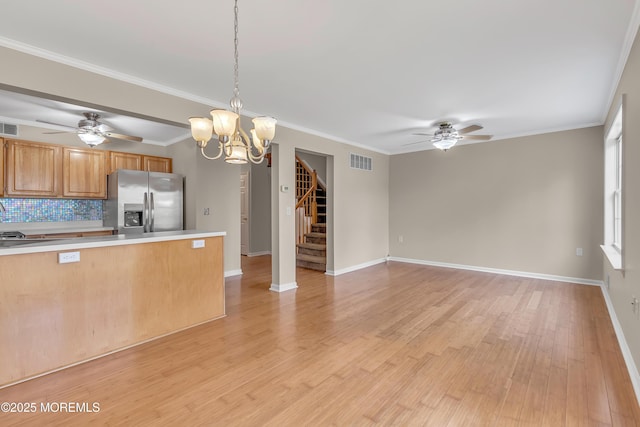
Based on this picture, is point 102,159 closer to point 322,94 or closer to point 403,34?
point 322,94

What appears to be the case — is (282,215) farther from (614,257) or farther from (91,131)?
(614,257)

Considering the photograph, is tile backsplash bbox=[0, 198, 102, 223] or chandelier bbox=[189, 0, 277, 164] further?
tile backsplash bbox=[0, 198, 102, 223]

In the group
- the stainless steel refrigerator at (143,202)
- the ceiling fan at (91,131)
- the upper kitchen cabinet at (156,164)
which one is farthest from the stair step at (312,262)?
the ceiling fan at (91,131)

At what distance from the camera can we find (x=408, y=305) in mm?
3877

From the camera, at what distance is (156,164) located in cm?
552

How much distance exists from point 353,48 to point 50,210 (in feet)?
17.4

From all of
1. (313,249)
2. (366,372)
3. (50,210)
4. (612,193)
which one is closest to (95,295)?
(366,372)

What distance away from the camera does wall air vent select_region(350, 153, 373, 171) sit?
5977mm

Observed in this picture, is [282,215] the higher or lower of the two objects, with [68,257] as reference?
higher

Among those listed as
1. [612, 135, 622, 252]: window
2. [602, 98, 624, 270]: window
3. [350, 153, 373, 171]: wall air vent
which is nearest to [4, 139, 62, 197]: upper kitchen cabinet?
[350, 153, 373, 171]: wall air vent

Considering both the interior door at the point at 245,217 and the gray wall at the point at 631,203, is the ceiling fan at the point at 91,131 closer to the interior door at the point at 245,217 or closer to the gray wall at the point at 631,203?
the interior door at the point at 245,217

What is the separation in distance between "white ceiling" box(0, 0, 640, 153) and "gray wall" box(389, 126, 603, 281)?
1.24 metres

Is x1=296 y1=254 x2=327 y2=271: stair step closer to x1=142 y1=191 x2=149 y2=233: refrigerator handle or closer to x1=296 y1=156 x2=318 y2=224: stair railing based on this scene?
x1=296 y1=156 x2=318 y2=224: stair railing

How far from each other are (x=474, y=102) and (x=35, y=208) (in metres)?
6.50
